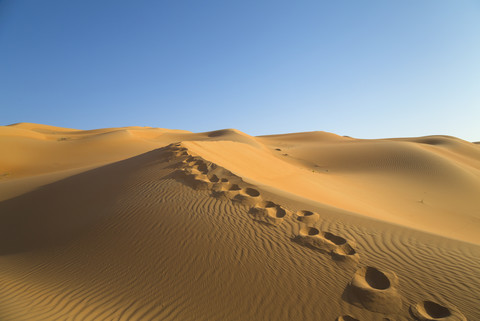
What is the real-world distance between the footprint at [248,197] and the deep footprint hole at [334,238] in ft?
6.15

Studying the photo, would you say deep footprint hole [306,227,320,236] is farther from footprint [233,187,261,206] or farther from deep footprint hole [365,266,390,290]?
footprint [233,187,261,206]

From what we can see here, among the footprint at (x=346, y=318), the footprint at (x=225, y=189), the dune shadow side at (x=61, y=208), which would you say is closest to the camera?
the footprint at (x=346, y=318)

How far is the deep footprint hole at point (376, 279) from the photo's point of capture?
10.9 feet

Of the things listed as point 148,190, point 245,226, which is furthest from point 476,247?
point 148,190

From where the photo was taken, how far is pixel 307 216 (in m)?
5.28

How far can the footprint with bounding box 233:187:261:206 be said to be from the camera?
5.85 meters

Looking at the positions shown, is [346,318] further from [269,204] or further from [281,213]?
[269,204]

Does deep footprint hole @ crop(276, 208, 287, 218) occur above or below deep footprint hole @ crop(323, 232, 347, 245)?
above

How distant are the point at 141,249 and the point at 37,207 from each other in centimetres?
622

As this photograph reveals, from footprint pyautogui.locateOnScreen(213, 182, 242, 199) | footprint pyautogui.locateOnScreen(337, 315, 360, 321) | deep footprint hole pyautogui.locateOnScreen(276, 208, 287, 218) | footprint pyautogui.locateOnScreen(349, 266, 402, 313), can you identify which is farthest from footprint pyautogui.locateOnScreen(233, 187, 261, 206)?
footprint pyautogui.locateOnScreen(337, 315, 360, 321)

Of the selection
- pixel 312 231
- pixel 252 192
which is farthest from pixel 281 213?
pixel 252 192

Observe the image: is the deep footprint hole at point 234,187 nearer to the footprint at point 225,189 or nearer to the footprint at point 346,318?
the footprint at point 225,189

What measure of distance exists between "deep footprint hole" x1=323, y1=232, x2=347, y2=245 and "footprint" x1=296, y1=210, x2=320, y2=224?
0.53 m

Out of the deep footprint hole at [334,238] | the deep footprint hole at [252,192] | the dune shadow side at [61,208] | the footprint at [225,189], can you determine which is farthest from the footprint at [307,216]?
the dune shadow side at [61,208]
